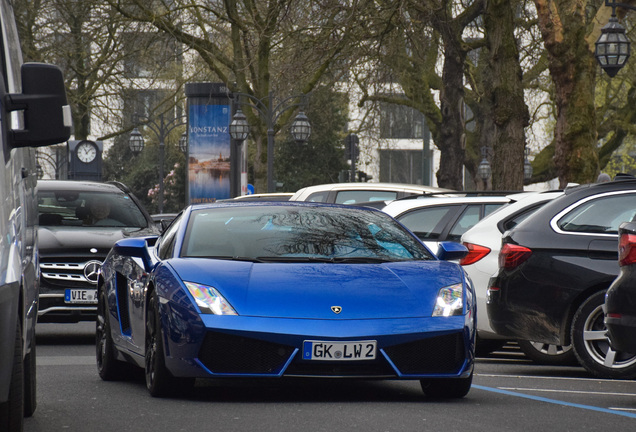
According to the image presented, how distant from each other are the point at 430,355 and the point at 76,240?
650cm

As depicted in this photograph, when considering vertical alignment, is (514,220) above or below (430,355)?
above

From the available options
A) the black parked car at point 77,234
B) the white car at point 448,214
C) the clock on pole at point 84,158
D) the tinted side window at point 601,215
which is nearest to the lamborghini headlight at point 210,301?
the tinted side window at point 601,215

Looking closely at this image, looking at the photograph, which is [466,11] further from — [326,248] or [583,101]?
[326,248]

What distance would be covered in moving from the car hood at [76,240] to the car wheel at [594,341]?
5.31m

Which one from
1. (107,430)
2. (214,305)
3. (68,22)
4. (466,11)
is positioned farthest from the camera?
(68,22)

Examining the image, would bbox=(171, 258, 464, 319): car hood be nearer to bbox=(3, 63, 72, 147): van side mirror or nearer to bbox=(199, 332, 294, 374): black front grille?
bbox=(199, 332, 294, 374): black front grille

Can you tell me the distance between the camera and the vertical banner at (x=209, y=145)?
38.7 meters

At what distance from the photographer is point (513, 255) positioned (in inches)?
399

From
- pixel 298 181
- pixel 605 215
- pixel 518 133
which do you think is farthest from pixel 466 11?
pixel 298 181

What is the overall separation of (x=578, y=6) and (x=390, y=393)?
13.9 meters

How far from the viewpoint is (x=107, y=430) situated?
6.77m

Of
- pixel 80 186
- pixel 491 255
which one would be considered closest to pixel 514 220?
pixel 491 255

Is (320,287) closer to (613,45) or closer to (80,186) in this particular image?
(80,186)

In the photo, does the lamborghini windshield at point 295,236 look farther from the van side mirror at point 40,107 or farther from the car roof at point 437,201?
the car roof at point 437,201
